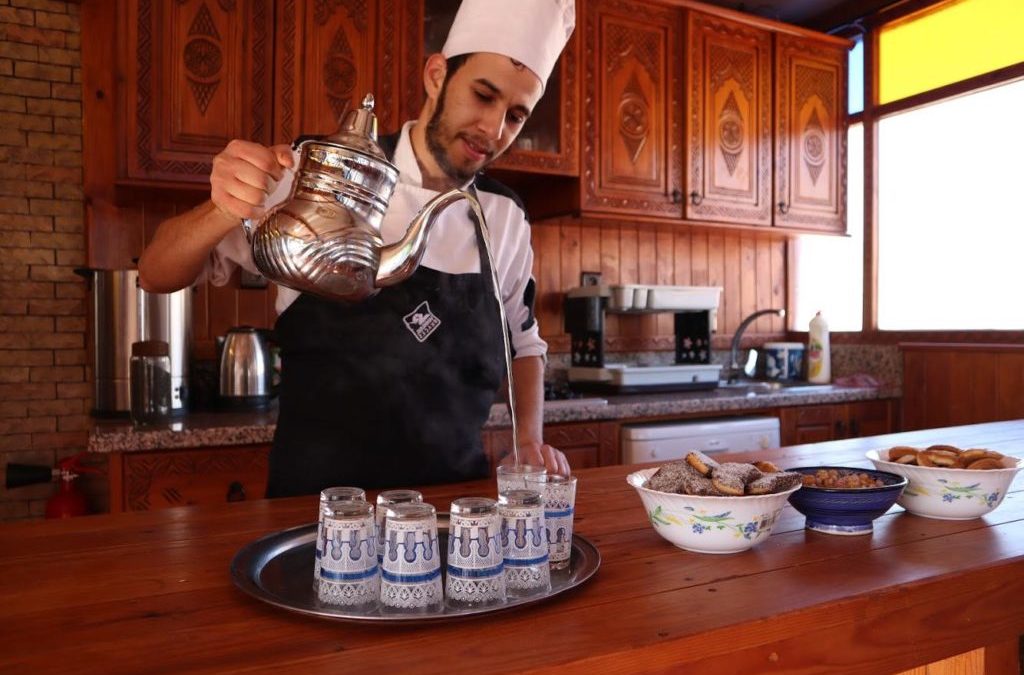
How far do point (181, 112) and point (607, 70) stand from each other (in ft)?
5.16

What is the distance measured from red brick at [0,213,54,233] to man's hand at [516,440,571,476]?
2.26 meters

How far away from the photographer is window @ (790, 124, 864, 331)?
3725 millimetres

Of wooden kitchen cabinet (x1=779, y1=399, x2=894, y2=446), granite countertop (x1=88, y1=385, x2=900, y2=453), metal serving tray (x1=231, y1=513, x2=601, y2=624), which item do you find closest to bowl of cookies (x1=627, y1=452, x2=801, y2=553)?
metal serving tray (x1=231, y1=513, x2=601, y2=624)

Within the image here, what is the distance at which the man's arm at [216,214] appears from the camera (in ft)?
3.11

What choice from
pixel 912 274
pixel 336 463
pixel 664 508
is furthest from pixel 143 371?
pixel 912 274

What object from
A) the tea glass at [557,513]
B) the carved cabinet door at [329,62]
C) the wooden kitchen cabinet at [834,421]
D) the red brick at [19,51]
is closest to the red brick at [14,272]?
the red brick at [19,51]

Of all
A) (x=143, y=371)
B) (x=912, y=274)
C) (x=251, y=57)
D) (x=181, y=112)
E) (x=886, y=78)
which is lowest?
(x=143, y=371)

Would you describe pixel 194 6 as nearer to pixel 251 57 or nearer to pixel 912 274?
pixel 251 57

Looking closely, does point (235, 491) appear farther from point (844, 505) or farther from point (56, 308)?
point (844, 505)

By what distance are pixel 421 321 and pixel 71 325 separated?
75.8 inches

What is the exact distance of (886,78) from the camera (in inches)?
142

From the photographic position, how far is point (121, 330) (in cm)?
236

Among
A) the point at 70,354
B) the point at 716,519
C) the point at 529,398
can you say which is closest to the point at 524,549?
the point at 716,519

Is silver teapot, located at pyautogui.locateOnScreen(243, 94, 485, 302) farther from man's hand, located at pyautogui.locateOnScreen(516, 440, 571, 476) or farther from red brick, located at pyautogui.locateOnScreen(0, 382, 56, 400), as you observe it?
red brick, located at pyautogui.locateOnScreen(0, 382, 56, 400)
